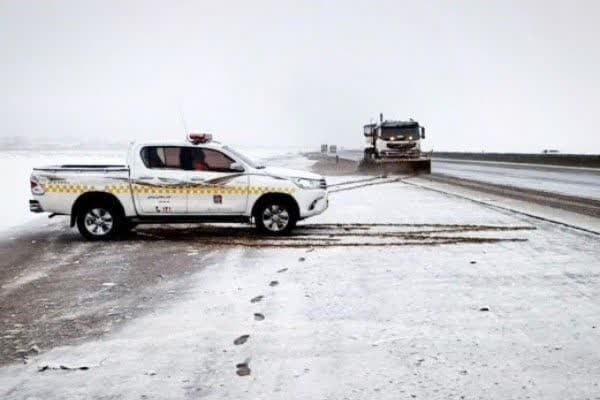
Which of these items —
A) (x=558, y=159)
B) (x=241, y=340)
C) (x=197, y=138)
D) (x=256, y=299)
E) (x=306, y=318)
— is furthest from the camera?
(x=558, y=159)

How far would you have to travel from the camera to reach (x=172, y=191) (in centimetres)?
1078

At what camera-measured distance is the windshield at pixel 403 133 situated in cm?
3244

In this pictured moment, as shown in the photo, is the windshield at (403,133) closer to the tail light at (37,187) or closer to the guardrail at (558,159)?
the guardrail at (558,159)

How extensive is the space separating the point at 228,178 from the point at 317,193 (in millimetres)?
1732

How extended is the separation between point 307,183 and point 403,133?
2220cm

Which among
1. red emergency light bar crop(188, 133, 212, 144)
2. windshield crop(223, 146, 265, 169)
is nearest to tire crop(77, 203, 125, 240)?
red emergency light bar crop(188, 133, 212, 144)

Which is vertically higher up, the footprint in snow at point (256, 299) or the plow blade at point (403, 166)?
the plow blade at point (403, 166)

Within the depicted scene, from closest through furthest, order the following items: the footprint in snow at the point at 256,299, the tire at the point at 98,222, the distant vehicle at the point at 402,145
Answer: the footprint in snow at the point at 256,299 < the tire at the point at 98,222 < the distant vehicle at the point at 402,145

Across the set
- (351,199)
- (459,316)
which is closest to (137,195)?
(459,316)

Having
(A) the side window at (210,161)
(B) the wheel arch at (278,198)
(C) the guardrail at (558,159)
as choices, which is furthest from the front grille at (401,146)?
(A) the side window at (210,161)

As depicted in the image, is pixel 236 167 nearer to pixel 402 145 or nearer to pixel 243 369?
pixel 243 369

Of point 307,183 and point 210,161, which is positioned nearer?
point 210,161

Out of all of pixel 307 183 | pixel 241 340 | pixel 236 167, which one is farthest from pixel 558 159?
pixel 241 340

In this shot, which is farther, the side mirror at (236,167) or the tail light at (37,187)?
the side mirror at (236,167)
